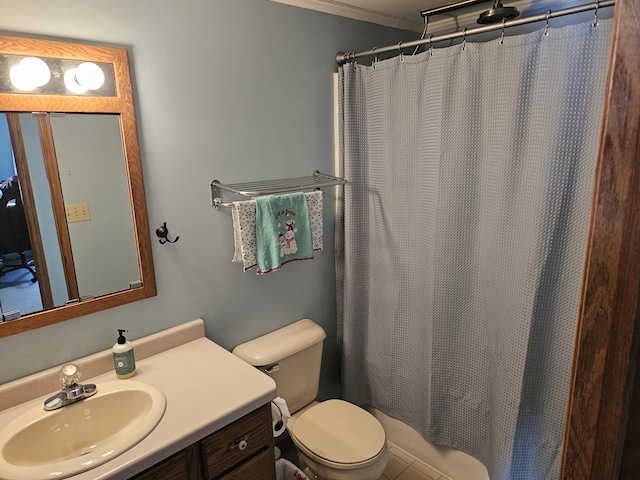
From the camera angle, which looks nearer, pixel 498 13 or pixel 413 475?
pixel 498 13

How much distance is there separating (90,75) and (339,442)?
1.63m

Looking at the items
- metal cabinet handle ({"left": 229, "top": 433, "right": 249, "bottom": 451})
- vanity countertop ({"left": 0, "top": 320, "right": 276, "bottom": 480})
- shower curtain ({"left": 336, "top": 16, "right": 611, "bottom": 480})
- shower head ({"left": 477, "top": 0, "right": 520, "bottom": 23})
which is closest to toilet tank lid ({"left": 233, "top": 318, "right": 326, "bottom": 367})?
vanity countertop ({"left": 0, "top": 320, "right": 276, "bottom": 480})

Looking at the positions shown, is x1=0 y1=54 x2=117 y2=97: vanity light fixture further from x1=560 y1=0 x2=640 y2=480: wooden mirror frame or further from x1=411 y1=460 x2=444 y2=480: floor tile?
x1=411 y1=460 x2=444 y2=480: floor tile

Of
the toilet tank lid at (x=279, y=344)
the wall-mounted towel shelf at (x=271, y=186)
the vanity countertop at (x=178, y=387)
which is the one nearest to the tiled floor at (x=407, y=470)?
the toilet tank lid at (x=279, y=344)

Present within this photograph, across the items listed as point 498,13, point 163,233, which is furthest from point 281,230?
point 498,13

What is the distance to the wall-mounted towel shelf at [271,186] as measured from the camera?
1724 millimetres

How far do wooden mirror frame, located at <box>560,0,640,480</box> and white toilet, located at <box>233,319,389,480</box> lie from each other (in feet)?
4.12

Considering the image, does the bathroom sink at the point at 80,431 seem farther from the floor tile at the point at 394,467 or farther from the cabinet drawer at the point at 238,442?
the floor tile at the point at 394,467

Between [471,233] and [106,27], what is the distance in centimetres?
152

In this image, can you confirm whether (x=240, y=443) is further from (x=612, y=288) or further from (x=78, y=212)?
(x=612, y=288)

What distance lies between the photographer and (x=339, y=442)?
1.76 metres

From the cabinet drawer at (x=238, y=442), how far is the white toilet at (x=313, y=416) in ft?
1.09

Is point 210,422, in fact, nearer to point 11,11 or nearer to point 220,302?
point 220,302

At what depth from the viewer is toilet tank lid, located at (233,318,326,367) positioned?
181cm
